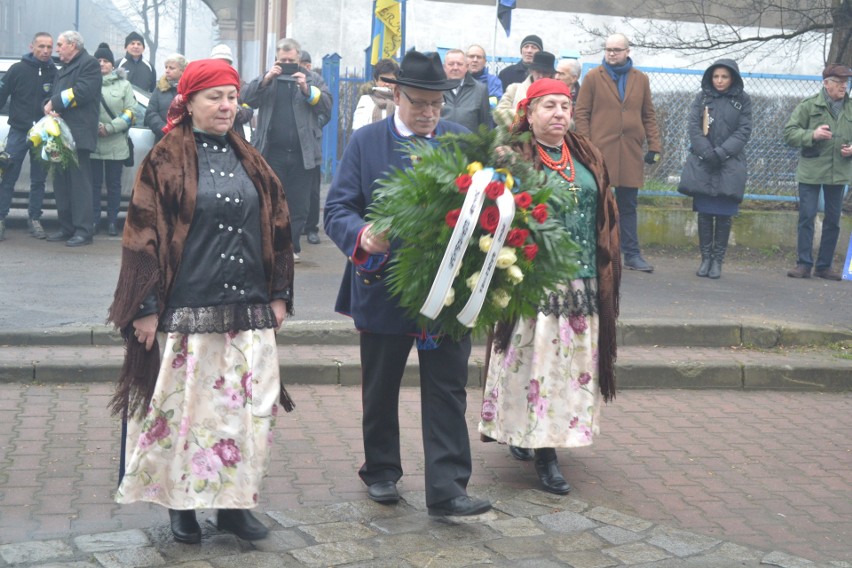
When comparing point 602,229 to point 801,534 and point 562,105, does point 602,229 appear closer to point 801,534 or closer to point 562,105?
point 562,105

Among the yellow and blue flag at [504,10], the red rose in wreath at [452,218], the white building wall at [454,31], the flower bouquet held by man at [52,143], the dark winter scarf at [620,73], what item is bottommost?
the flower bouquet held by man at [52,143]

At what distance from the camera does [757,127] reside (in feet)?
43.4

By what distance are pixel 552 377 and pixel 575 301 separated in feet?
1.29

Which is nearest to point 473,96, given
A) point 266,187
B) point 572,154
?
point 572,154

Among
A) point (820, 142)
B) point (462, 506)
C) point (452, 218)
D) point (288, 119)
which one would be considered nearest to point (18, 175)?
point (288, 119)

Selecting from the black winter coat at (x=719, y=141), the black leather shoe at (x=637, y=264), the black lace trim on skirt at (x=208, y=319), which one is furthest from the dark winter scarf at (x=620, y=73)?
the black lace trim on skirt at (x=208, y=319)

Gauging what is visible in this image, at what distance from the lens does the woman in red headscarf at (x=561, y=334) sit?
229 inches

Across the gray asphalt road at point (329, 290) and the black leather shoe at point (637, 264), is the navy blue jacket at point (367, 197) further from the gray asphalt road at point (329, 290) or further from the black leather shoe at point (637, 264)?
the black leather shoe at point (637, 264)

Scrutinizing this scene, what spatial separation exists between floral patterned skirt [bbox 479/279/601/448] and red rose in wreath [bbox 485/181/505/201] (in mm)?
1254

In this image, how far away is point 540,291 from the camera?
16.2ft

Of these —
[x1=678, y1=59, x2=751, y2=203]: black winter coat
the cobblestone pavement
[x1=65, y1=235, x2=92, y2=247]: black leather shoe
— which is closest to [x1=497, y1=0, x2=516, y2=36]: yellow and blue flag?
[x1=678, y1=59, x2=751, y2=203]: black winter coat

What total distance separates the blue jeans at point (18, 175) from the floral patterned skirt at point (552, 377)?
7383mm

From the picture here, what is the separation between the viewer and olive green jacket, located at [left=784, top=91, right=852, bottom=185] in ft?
37.2

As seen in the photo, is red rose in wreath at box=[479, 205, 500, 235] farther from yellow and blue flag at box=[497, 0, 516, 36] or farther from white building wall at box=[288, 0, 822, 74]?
white building wall at box=[288, 0, 822, 74]
